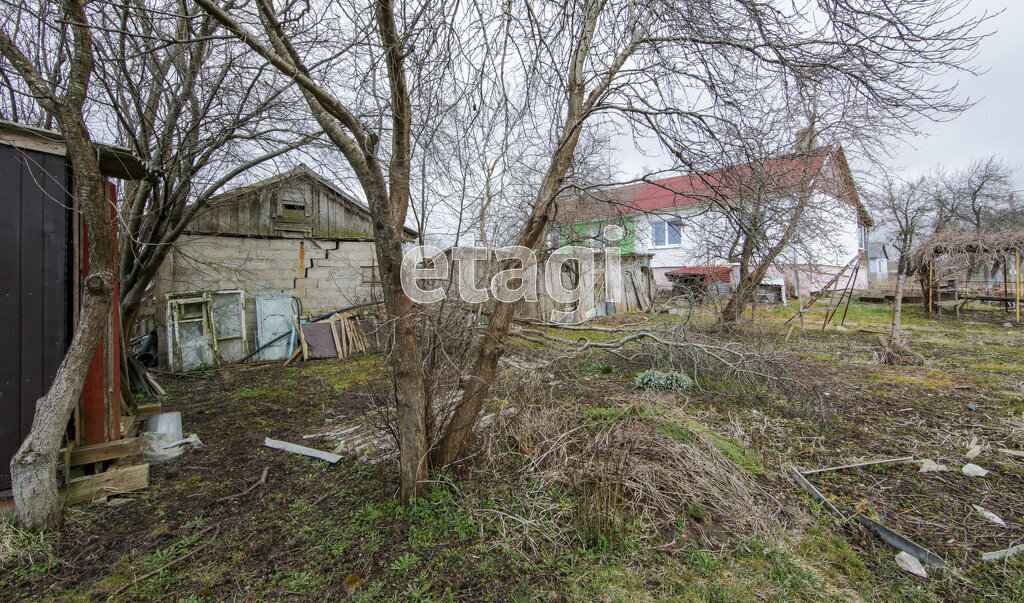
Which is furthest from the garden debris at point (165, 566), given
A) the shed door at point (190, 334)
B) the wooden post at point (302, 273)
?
the wooden post at point (302, 273)

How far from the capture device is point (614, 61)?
3.39 metres

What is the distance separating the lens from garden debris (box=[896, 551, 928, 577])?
2283mm

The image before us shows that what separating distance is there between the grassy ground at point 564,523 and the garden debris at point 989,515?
7cm

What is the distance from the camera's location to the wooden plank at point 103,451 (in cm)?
302

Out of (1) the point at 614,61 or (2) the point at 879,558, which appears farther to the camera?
(1) the point at 614,61

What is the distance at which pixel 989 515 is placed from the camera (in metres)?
2.79

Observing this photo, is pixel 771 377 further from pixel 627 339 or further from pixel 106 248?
pixel 106 248

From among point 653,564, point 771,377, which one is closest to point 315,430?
point 653,564

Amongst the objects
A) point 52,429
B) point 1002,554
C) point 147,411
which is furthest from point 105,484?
point 1002,554

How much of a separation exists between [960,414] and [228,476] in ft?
24.0

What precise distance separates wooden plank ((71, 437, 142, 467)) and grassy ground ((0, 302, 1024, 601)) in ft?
1.08

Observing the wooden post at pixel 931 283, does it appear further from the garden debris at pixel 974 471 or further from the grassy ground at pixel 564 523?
the garden debris at pixel 974 471

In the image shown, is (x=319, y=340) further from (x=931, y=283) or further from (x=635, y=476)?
(x=931, y=283)

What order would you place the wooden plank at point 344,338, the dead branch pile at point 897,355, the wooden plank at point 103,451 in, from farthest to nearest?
the wooden plank at point 344,338 → the dead branch pile at point 897,355 → the wooden plank at point 103,451
